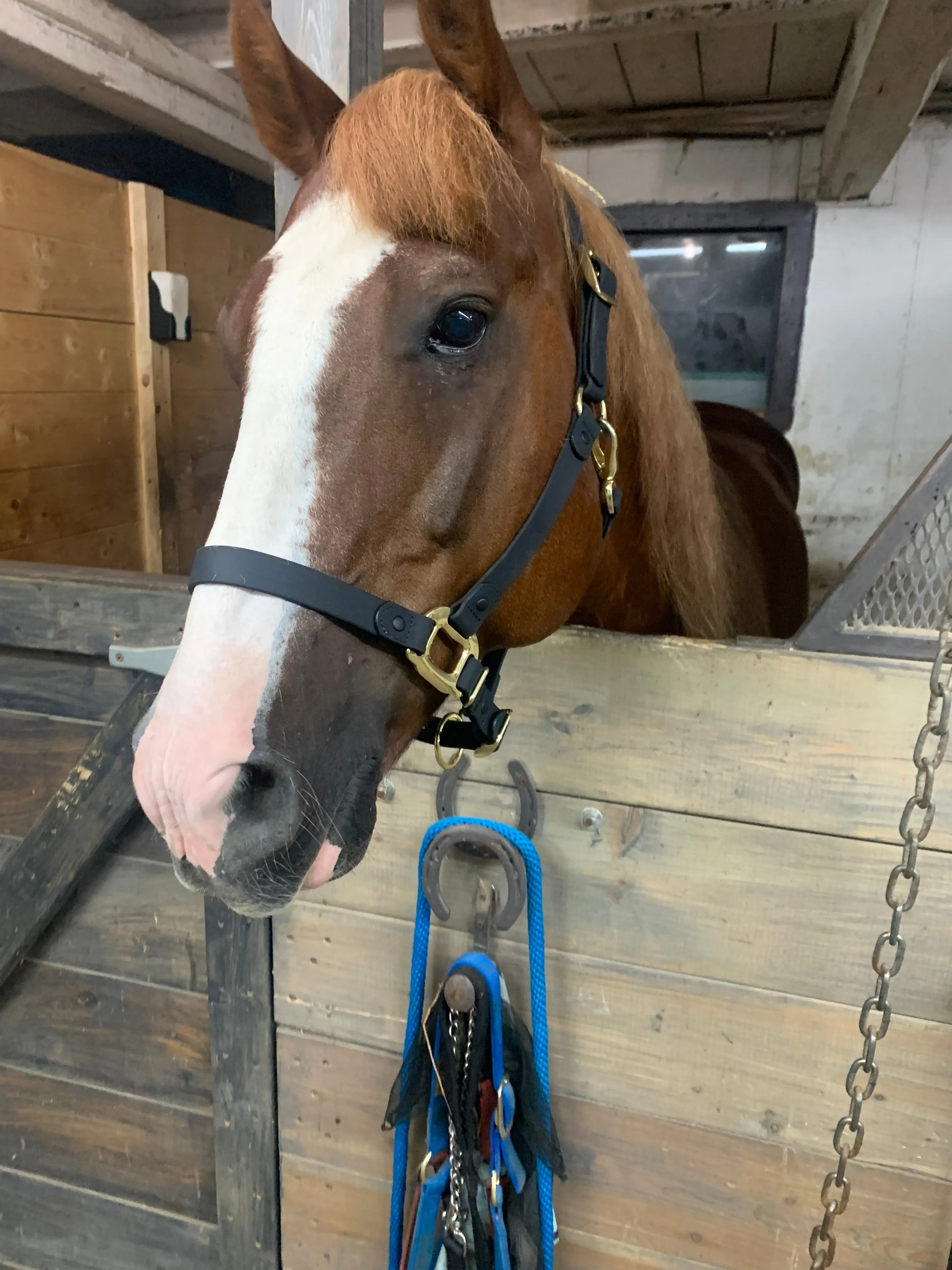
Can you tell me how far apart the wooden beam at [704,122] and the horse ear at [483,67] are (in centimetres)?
157

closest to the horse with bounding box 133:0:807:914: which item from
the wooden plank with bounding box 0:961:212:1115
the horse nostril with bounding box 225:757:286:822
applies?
the horse nostril with bounding box 225:757:286:822

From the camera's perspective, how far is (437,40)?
0.56 metres

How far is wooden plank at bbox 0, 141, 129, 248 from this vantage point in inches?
57.5

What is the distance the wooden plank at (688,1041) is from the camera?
83cm

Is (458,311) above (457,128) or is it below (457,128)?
below

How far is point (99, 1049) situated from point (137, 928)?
22 centimetres

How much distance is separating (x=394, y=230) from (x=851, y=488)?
217 centimetres

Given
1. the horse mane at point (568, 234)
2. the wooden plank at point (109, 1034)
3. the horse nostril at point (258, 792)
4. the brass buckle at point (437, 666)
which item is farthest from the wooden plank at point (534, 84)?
the wooden plank at point (109, 1034)

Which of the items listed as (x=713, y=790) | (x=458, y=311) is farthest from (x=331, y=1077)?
(x=458, y=311)

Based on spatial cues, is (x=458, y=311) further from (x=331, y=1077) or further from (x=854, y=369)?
(x=854, y=369)

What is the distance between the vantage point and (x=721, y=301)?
7.43ft

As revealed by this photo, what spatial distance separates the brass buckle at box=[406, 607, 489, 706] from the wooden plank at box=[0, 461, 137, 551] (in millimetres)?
1288

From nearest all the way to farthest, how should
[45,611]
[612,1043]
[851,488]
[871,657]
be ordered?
[871,657], [612,1043], [45,611], [851,488]

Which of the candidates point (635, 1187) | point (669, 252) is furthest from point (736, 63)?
point (635, 1187)
